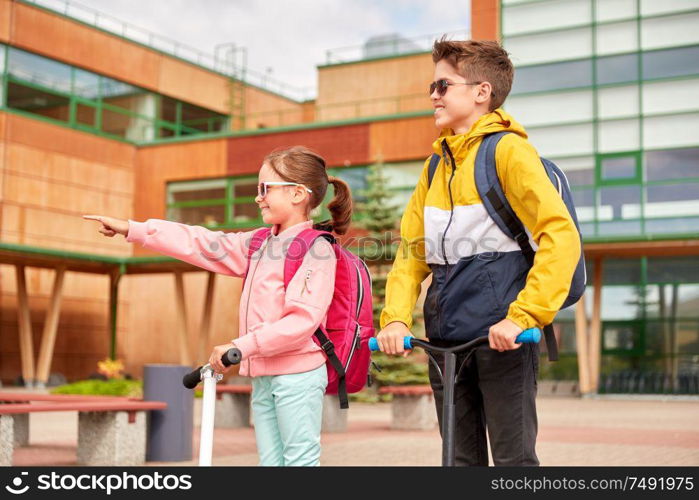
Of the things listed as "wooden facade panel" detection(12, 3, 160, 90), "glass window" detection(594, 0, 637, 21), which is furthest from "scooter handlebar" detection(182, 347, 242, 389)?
"wooden facade panel" detection(12, 3, 160, 90)

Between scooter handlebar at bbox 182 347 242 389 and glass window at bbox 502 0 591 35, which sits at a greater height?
glass window at bbox 502 0 591 35

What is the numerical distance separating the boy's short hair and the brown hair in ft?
2.23

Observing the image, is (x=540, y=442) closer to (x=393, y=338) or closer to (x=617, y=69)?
(x=393, y=338)

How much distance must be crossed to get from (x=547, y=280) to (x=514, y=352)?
310 mm

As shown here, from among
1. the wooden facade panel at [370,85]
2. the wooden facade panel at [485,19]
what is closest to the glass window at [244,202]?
the wooden facade panel at [370,85]

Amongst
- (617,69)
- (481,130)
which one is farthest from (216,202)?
(481,130)

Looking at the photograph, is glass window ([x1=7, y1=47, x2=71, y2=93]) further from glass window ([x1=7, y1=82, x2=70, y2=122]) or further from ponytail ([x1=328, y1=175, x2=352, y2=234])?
ponytail ([x1=328, y1=175, x2=352, y2=234])

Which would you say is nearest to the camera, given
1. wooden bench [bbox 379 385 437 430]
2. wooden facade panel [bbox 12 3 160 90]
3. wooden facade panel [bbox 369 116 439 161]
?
wooden bench [bbox 379 385 437 430]

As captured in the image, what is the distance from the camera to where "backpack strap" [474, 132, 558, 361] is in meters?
3.28

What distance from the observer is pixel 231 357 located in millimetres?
3131

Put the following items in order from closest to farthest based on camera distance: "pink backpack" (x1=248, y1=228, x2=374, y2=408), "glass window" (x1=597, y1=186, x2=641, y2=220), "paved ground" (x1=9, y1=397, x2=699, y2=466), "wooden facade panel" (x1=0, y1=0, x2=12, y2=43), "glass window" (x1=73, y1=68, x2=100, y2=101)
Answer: "pink backpack" (x1=248, y1=228, x2=374, y2=408)
"paved ground" (x1=9, y1=397, x2=699, y2=466)
"glass window" (x1=597, y1=186, x2=641, y2=220)
"wooden facade panel" (x1=0, y1=0, x2=12, y2=43)
"glass window" (x1=73, y1=68, x2=100, y2=101)

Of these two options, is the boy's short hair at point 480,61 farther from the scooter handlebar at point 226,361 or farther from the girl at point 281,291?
the scooter handlebar at point 226,361
